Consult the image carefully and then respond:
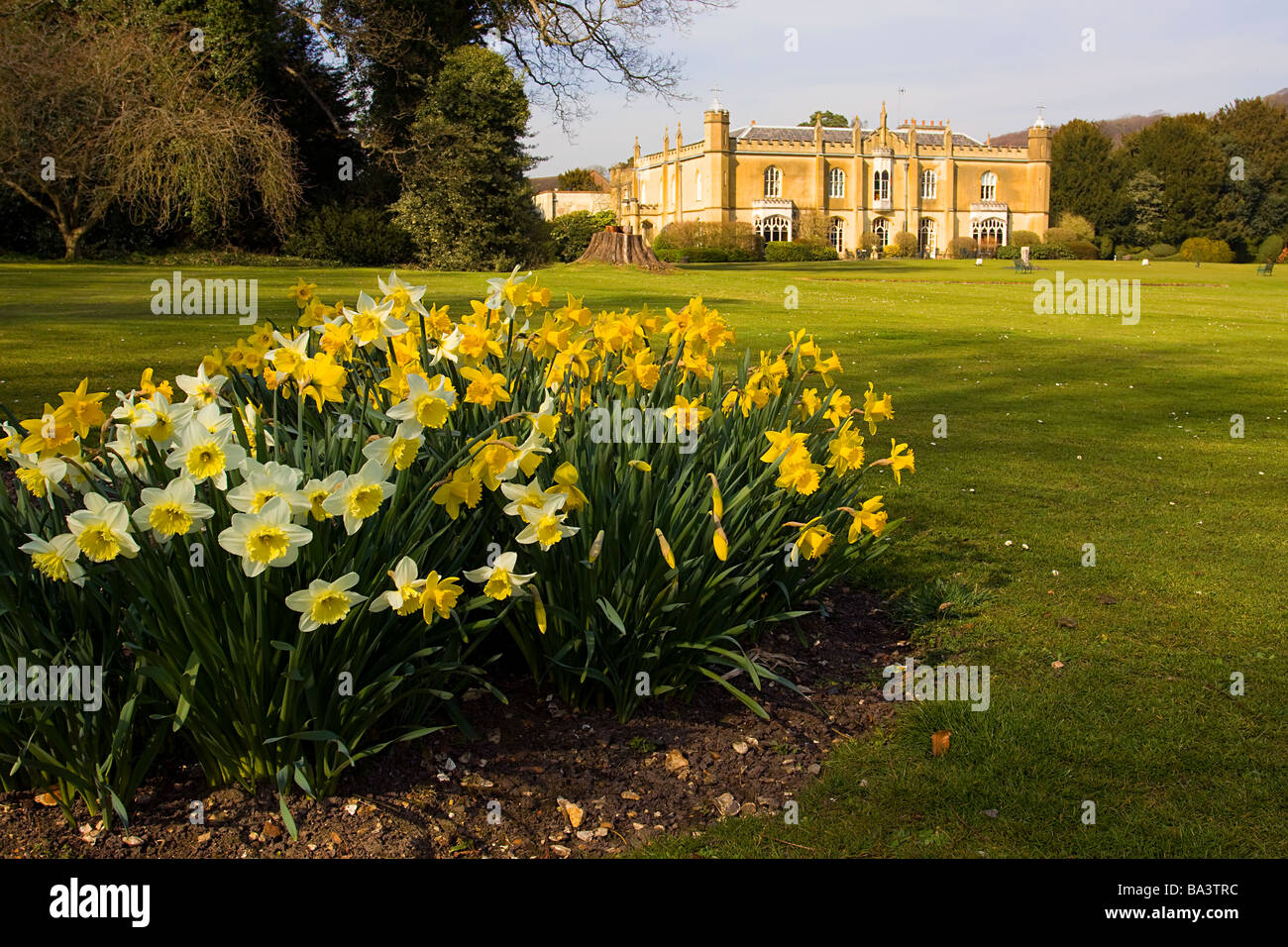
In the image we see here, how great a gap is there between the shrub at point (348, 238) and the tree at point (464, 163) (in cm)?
53

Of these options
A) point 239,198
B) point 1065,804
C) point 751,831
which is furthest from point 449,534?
point 239,198

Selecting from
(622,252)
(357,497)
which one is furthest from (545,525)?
(622,252)

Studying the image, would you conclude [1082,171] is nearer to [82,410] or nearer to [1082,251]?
[1082,251]

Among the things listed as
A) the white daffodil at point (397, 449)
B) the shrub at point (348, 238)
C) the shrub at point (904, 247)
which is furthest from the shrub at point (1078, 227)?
the white daffodil at point (397, 449)

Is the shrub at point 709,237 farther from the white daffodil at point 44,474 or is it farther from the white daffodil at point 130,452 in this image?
the white daffodil at point 44,474

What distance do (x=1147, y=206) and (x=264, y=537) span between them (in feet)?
236

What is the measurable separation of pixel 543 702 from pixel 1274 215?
7255 cm

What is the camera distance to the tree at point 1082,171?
229 feet

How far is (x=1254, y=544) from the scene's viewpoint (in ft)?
16.3

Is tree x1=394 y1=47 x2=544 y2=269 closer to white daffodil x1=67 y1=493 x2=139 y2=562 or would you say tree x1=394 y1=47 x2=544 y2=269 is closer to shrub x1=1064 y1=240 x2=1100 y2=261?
white daffodil x1=67 y1=493 x2=139 y2=562

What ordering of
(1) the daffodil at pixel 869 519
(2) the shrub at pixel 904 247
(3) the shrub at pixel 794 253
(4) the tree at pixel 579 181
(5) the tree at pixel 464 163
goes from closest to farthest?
1. (1) the daffodil at pixel 869 519
2. (5) the tree at pixel 464 163
3. (3) the shrub at pixel 794 253
4. (2) the shrub at pixel 904 247
5. (4) the tree at pixel 579 181

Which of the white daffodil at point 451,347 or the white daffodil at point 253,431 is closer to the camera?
the white daffodil at point 253,431

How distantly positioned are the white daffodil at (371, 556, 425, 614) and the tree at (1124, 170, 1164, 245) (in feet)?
232
